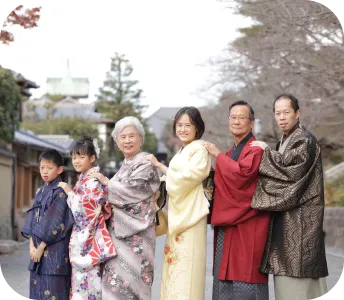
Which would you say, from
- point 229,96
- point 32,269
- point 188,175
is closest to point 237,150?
point 188,175

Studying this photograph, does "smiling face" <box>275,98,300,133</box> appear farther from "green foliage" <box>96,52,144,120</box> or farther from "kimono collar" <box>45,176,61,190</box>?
"green foliage" <box>96,52,144,120</box>

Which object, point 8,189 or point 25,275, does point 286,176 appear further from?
point 8,189

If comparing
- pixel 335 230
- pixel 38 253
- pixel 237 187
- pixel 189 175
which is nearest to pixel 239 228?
pixel 237 187

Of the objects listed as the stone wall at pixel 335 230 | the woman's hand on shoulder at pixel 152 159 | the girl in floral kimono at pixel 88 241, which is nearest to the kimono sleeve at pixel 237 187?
the woman's hand on shoulder at pixel 152 159

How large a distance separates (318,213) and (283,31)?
→ 811 centimetres

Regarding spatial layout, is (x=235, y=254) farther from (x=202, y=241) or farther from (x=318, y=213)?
(x=318, y=213)

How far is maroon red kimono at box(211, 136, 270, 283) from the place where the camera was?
438cm

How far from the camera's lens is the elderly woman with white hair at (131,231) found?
4.67 meters

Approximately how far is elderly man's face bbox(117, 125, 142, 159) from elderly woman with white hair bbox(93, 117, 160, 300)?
0.01 metres

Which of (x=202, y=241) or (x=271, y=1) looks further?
(x=271, y=1)

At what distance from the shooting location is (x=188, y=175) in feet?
14.7

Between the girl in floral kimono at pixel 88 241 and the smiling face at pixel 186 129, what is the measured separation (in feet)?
2.60

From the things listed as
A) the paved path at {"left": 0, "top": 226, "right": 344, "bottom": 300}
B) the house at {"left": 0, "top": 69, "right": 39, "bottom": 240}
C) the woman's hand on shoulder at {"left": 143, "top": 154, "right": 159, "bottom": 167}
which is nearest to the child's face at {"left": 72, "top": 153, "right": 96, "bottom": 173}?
the woman's hand on shoulder at {"left": 143, "top": 154, "right": 159, "bottom": 167}

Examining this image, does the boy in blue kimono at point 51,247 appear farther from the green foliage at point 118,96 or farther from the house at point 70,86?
the house at point 70,86
